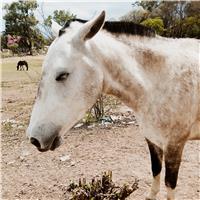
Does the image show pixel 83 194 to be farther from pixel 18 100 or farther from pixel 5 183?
pixel 18 100

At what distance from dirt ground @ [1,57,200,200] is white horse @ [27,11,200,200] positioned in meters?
0.93

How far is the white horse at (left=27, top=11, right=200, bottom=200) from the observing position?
85.3 inches

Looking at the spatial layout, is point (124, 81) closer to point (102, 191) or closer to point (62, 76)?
point (62, 76)

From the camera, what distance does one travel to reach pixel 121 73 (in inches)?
98.0

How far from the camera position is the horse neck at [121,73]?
7.90ft

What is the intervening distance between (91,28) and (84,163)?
7.88ft

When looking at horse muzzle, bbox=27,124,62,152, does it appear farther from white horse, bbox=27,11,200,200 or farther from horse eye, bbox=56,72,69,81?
horse eye, bbox=56,72,69,81

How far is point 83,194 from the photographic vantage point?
10.2 ft

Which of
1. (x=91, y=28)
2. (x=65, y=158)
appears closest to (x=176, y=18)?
(x=65, y=158)

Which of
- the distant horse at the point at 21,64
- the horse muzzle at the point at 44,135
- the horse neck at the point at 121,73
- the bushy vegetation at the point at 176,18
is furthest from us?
the distant horse at the point at 21,64

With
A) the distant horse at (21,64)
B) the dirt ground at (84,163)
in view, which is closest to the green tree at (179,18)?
the dirt ground at (84,163)

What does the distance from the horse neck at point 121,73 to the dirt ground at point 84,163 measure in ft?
4.20

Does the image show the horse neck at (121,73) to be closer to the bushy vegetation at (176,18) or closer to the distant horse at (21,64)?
the bushy vegetation at (176,18)

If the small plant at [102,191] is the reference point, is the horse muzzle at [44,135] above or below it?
above
